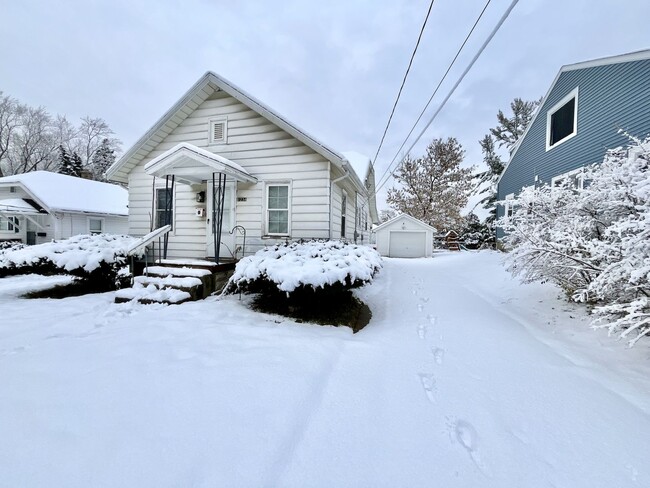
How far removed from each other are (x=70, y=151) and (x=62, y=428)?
118ft

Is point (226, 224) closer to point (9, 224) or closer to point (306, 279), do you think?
point (306, 279)

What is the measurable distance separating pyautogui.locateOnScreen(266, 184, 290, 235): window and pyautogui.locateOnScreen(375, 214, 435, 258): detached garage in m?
10.4

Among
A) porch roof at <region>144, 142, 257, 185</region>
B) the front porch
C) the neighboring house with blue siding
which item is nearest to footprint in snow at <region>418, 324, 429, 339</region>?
the neighboring house with blue siding

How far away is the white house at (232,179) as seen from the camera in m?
6.52

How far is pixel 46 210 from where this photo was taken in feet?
45.0

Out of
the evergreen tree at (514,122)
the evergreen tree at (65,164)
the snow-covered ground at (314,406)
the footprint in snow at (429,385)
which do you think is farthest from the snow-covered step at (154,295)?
the evergreen tree at (65,164)

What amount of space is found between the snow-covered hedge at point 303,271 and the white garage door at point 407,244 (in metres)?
11.7

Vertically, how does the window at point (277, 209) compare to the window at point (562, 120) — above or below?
below

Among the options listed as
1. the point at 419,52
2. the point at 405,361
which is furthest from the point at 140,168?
the point at 405,361

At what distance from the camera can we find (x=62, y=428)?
174cm

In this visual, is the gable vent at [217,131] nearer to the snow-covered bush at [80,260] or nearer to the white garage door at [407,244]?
the snow-covered bush at [80,260]

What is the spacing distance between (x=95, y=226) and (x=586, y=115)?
23.6 metres

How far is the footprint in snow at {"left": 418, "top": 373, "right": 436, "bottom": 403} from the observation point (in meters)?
2.31

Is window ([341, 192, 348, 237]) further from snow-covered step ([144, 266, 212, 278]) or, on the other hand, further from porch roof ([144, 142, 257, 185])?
snow-covered step ([144, 266, 212, 278])
